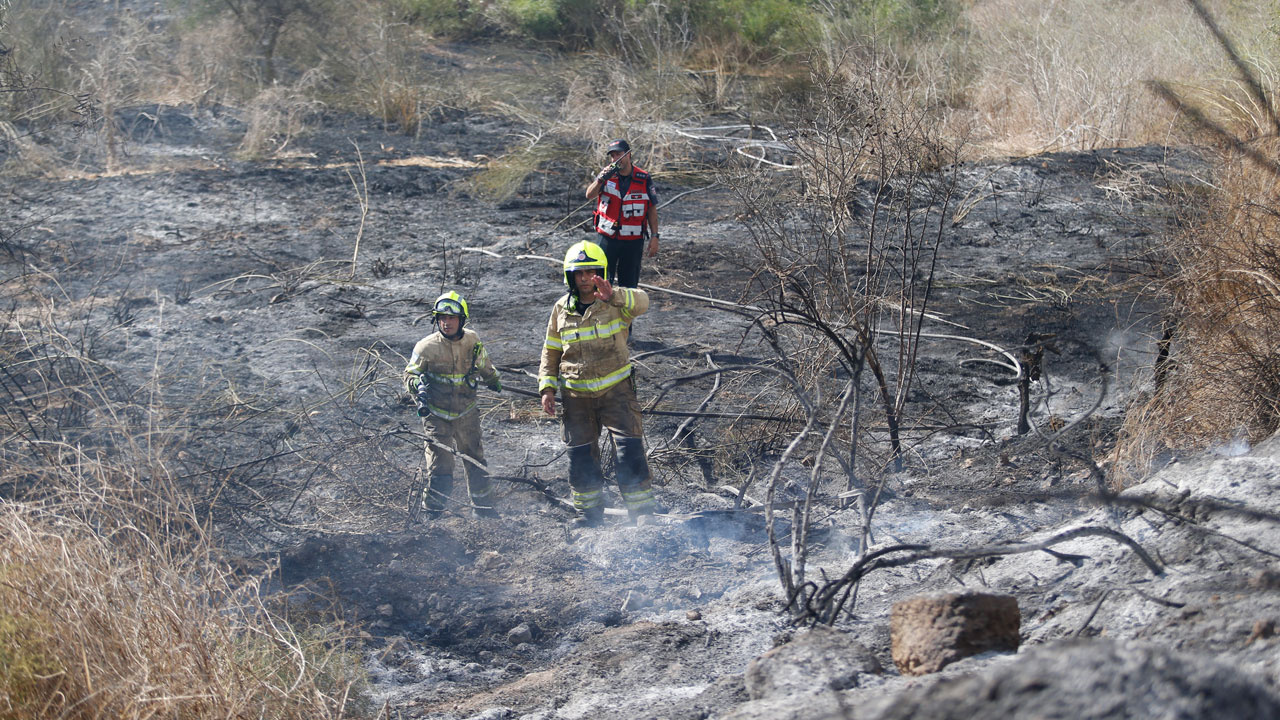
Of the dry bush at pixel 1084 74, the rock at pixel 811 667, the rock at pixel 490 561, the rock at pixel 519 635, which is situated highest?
the dry bush at pixel 1084 74

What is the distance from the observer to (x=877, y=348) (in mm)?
8352

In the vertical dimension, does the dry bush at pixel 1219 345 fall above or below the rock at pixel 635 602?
above

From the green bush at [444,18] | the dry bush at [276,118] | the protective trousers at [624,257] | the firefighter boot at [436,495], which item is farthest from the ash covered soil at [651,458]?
the green bush at [444,18]

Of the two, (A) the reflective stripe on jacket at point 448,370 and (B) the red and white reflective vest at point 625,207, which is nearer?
(A) the reflective stripe on jacket at point 448,370

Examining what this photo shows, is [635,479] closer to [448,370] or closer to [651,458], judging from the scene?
[651,458]

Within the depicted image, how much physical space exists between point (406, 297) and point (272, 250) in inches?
85.2


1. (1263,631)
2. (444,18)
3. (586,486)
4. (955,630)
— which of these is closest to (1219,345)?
(1263,631)

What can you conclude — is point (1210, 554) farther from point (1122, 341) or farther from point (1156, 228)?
point (1156, 228)

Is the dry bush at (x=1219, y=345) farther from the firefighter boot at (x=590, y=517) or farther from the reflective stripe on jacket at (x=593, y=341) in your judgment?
the firefighter boot at (x=590, y=517)

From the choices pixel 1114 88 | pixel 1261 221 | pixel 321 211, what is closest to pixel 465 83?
pixel 321 211

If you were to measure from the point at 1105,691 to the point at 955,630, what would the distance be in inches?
43.2

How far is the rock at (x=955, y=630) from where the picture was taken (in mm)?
2996

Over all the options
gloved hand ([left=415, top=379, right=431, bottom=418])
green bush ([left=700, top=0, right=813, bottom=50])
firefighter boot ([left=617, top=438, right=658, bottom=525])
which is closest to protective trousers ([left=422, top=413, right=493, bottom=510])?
gloved hand ([left=415, top=379, right=431, bottom=418])

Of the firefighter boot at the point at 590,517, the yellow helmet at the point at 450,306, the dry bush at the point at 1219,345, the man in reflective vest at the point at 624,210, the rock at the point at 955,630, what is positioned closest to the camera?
the rock at the point at 955,630
